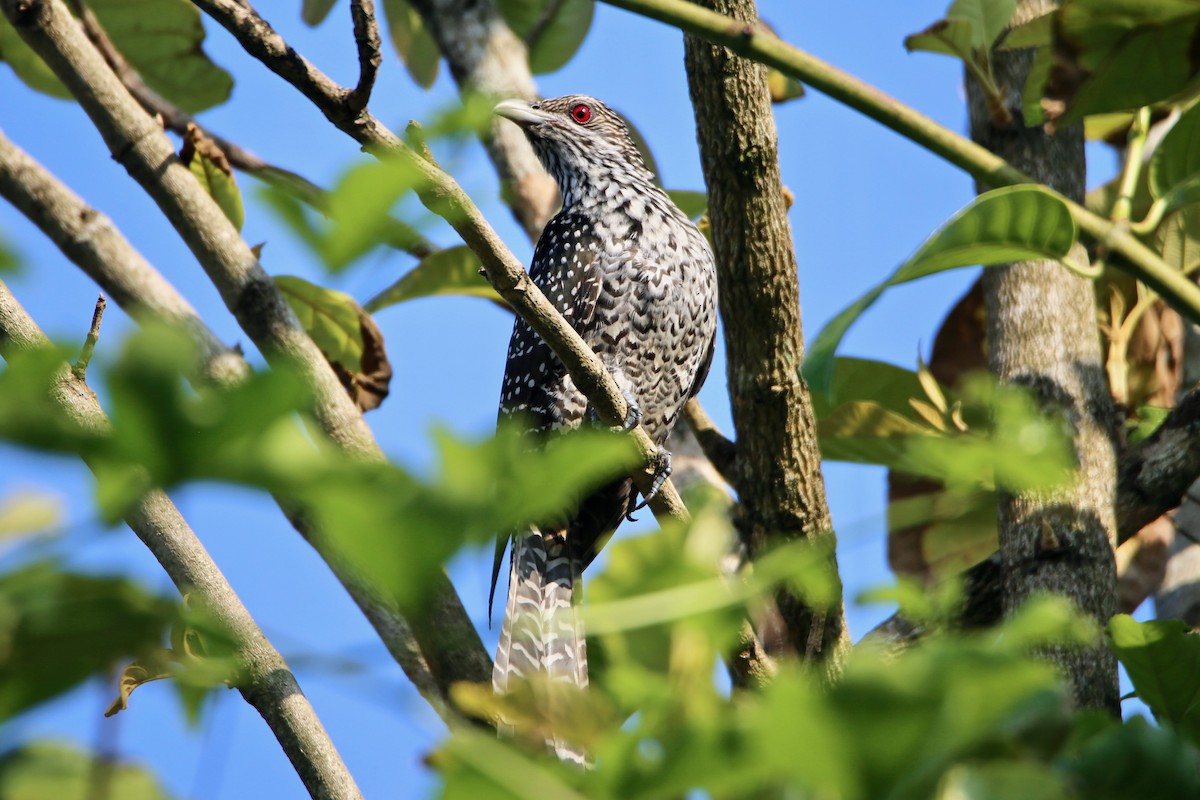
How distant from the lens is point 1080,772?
46.3 inches

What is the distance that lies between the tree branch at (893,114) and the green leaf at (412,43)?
157 inches

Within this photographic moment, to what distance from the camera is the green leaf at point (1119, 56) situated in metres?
2.81

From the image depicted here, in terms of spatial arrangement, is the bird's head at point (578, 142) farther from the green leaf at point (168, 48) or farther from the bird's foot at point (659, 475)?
the bird's foot at point (659, 475)

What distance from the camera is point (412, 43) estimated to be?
632 cm

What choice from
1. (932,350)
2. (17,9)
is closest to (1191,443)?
(932,350)

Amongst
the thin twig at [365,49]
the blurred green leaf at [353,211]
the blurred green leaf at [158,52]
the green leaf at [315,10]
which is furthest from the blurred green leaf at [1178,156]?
the green leaf at [315,10]

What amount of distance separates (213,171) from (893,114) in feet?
8.49

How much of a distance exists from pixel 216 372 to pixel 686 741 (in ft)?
9.44

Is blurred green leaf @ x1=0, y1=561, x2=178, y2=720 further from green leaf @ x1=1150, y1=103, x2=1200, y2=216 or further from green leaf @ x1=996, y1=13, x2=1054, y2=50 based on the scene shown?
green leaf @ x1=996, y1=13, x2=1054, y2=50

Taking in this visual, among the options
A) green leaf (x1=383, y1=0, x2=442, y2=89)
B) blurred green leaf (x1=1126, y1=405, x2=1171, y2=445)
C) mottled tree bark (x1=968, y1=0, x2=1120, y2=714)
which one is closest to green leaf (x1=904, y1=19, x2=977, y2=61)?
mottled tree bark (x1=968, y1=0, x2=1120, y2=714)

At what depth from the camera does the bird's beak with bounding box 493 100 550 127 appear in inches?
197

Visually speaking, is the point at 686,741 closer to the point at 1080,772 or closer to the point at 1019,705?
the point at 1019,705

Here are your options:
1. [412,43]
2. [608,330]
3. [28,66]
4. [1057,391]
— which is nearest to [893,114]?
[1057,391]

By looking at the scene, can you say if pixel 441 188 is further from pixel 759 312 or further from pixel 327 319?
pixel 327 319
